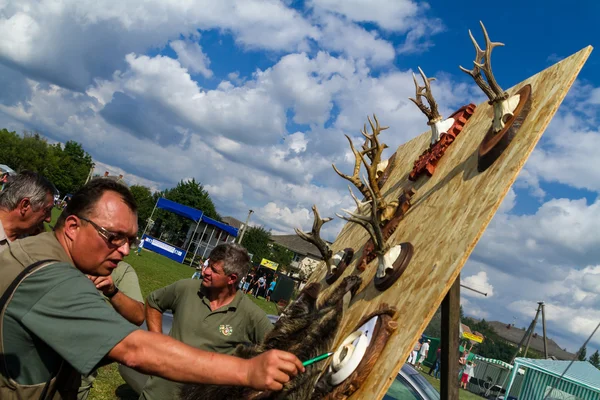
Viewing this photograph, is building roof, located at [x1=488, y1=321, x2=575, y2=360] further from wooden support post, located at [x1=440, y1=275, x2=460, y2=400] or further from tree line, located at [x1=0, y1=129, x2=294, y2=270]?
wooden support post, located at [x1=440, y1=275, x2=460, y2=400]

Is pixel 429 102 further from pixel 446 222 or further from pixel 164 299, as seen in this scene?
pixel 164 299

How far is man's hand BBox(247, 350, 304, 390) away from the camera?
170cm

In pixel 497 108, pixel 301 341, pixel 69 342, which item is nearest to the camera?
pixel 69 342

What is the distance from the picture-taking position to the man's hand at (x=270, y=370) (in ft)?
5.57

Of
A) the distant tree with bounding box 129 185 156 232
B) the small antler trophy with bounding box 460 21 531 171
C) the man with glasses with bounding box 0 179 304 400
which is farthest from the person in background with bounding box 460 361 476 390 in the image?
the distant tree with bounding box 129 185 156 232

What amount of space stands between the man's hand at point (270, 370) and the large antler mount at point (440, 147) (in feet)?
5.20

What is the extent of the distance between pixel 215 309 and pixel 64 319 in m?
2.54

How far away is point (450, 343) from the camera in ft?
7.33

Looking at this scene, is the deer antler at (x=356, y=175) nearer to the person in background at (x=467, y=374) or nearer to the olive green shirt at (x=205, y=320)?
the olive green shirt at (x=205, y=320)

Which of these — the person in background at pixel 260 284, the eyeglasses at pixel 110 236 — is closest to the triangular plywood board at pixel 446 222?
the eyeglasses at pixel 110 236

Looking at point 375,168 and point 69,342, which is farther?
point 375,168

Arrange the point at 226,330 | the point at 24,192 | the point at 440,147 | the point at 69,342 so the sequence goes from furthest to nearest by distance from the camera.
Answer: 1. the point at 226,330
2. the point at 24,192
3. the point at 440,147
4. the point at 69,342

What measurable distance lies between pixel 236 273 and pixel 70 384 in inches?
89.4

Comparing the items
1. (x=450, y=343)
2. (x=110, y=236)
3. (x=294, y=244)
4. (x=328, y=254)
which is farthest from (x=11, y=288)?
(x=294, y=244)
